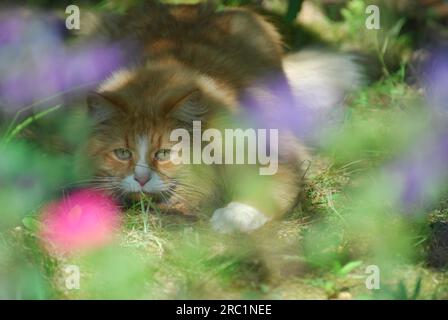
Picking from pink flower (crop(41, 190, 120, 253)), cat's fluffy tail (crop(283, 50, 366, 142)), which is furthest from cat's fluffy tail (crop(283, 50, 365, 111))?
pink flower (crop(41, 190, 120, 253))

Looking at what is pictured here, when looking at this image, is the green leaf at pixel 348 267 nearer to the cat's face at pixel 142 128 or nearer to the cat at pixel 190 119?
the cat at pixel 190 119

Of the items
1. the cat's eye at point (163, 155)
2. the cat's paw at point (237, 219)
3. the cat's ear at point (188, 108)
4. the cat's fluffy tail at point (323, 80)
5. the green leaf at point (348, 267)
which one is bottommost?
the green leaf at point (348, 267)

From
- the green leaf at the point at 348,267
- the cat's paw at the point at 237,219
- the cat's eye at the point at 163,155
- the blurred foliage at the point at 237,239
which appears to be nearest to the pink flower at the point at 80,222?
the blurred foliage at the point at 237,239

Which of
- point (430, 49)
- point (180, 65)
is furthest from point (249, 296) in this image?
point (430, 49)

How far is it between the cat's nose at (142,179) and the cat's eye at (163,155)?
9 cm

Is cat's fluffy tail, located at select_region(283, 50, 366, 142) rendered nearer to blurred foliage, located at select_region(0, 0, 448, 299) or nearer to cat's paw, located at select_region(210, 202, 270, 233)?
blurred foliage, located at select_region(0, 0, 448, 299)

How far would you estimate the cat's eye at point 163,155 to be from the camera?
9.39 feet

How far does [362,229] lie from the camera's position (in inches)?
110

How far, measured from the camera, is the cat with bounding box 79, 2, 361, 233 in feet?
9.37

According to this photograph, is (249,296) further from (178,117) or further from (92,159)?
(92,159)

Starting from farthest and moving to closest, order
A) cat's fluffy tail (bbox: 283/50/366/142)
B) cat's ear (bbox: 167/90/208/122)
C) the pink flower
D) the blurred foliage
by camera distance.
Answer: cat's fluffy tail (bbox: 283/50/366/142) → cat's ear (bbox: 167/90/208/122) → the pink flower → the blurred foliage

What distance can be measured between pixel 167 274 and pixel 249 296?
1.03 ft

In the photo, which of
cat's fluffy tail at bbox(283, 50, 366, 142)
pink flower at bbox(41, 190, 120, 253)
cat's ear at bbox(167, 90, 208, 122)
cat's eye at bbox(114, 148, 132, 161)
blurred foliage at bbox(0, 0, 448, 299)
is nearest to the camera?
blurred foliage at bbox(0, 0, 448, 299)

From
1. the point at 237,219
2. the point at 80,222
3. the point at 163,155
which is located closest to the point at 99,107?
the point at 163,155
